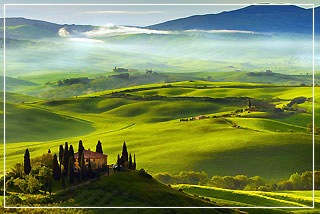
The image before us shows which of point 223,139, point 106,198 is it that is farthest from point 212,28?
point 106,198

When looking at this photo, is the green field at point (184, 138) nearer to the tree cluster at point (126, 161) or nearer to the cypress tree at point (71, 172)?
the tree cluster at point (126, 161)

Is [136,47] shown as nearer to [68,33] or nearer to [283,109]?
[68,33]

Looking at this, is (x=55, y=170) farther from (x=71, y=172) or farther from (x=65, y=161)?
(x=71, y=172)

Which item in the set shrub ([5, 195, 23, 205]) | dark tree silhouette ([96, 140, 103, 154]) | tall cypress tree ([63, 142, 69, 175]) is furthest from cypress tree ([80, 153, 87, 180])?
shrub ([5, 195, 23, 205])

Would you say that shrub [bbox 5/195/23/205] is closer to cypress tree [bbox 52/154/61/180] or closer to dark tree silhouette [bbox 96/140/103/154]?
cypress tree [bbox 52/154/61/180]

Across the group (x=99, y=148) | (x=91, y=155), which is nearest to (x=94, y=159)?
(x=91, y=155)

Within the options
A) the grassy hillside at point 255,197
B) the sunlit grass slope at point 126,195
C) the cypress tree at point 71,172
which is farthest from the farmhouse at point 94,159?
the grassy hillside at point 255,197

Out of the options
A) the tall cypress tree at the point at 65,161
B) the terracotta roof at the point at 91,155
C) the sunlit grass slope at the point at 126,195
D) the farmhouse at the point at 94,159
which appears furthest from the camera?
the terracotta roof at the point at 91,155

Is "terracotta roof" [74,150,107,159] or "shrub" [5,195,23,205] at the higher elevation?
"terracotta roof" [74,150,107,159]
